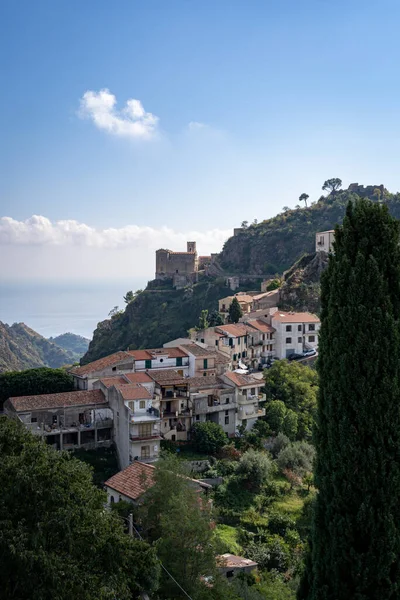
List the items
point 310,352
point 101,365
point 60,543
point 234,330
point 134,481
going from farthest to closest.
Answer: point 310,352, point 234,330, point 101,365, point 134,481, point 60,543

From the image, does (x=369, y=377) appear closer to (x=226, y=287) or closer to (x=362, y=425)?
(x=362, y=425)

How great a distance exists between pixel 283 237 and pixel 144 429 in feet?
277

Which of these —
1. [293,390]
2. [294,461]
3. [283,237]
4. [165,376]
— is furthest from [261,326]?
[283,237]

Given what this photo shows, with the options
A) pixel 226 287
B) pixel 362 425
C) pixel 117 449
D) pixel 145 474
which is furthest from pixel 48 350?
pixel 362 425

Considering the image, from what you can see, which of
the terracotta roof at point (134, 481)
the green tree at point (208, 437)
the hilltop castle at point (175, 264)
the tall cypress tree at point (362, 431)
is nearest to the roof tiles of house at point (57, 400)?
the green tree at point (208, 437)

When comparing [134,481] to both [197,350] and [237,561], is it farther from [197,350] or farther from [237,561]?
[197,350]

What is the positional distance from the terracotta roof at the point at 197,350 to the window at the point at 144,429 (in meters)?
12.0

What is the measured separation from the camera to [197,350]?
45562 mm

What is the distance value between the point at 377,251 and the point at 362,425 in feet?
11.6

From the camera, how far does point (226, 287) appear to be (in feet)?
344

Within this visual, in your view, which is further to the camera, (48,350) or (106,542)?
(48,350)

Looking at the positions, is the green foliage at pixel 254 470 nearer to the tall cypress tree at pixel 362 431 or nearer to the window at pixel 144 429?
the window at pixel 144 429

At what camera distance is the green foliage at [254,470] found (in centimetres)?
3316

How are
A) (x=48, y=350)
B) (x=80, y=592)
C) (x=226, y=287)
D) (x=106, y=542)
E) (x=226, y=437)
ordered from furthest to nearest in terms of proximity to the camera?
(x=48, y=350), (x=226, y=287), (x=226, y=437), (x=106, y=542), (x=80, y=592)
